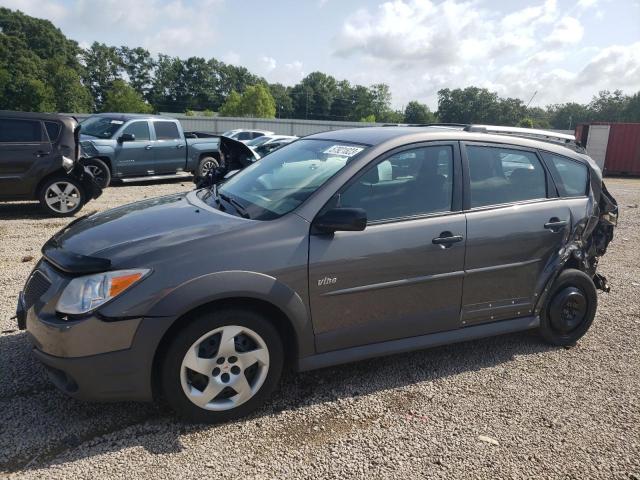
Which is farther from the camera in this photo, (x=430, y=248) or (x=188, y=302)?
(x=430, y=248)

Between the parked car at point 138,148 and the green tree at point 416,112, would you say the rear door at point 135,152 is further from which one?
the green tree at point 416,112

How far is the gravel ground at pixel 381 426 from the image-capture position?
102 inches

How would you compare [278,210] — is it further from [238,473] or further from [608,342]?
[608,342]

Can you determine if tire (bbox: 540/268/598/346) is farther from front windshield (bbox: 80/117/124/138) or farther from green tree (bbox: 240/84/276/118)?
green tree (bbox: 240/84/276/118)

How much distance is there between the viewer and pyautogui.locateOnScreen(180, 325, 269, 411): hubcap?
2.77 m

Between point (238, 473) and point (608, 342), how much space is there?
3.44 meters

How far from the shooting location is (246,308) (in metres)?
2.86

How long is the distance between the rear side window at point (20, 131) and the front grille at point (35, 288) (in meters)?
6.34

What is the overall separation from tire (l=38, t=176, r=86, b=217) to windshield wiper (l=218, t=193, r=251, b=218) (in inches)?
241

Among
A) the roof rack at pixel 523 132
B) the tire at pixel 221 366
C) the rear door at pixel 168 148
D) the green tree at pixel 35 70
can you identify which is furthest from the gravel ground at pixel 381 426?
the green tree at pixel 35 70

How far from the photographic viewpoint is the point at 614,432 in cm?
301

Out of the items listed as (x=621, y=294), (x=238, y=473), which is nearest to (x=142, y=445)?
(x=238, y=473)

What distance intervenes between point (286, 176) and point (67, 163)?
639cm

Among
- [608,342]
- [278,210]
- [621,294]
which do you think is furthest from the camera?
[621,294]
